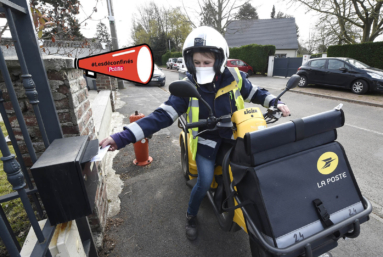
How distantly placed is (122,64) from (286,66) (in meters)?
17.4

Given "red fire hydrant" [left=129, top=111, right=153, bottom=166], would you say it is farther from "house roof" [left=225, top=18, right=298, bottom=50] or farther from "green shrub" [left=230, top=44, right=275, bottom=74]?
"house roof" [left=225, top=18, right=298, bottom=50]

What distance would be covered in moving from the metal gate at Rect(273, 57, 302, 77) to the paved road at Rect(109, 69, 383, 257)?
499 inches

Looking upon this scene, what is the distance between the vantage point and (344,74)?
882 cm

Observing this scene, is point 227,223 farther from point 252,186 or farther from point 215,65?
point 215,65

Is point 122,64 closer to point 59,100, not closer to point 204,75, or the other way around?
point 59,100

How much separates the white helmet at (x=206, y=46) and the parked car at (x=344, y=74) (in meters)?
9.34

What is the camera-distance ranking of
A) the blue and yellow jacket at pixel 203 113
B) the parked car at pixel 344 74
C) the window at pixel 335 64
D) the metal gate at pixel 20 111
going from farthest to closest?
the window at pixel 335 64 < the parked car at pixel 344 74 < the blue and yellow jacket at pixel 203 113 < the metal gate at pixel 20 111

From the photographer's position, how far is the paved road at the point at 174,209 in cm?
206

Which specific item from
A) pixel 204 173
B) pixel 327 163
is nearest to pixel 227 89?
pixel 204 173

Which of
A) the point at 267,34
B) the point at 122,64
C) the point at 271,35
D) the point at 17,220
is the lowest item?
the point at 17,220

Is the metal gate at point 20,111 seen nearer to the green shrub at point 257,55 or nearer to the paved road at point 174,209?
the paved road at point 174,209

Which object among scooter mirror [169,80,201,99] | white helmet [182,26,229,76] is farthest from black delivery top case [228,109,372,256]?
white helmet [182,26,229,76]

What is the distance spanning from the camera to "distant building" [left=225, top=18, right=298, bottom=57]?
26.9 meters

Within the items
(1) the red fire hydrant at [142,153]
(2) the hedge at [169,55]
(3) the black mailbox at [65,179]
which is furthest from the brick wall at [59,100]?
(2) the hedge at [169,55]
